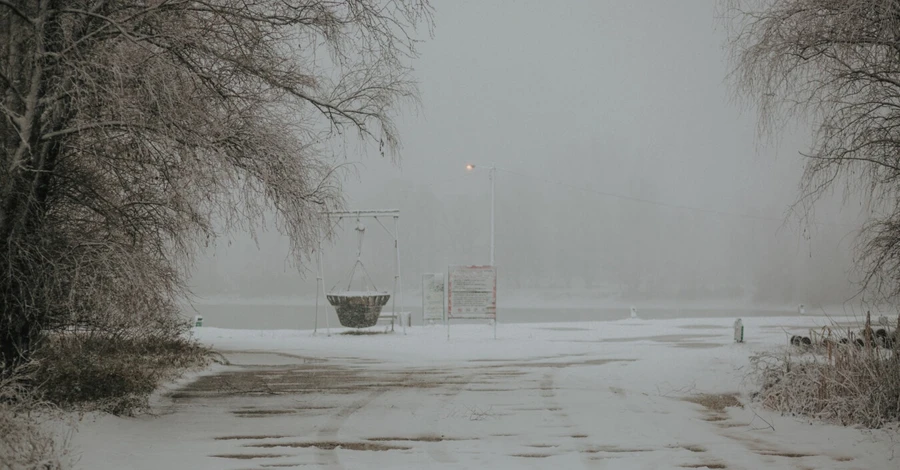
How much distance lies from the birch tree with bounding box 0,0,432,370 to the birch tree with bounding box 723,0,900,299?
12.5 feet

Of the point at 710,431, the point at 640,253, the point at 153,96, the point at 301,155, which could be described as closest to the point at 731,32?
the point at 710,431

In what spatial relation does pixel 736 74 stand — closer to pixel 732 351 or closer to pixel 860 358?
pixel 860 358

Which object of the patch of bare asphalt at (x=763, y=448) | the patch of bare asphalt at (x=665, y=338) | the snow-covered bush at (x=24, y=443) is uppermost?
the snow-covered bush at (x=24, y=443)

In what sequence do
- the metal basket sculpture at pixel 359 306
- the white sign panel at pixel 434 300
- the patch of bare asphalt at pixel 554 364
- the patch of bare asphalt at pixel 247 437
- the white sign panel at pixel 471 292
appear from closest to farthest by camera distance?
the patch of bare asphalt at pixel 247 437 → the patch of bare asphalt at pixel 554 364 → the white sign panel at pixel 471 292 → the metal basket sculpture at pixel 359 306 → the white sign panel at pixel 434 300

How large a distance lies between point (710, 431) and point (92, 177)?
6.67 meters

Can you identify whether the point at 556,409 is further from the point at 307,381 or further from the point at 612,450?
the point at 307,381

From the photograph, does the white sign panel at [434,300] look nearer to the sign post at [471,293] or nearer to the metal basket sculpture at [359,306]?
the metal basket sculpture at [359,306]

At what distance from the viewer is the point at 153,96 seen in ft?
20.7

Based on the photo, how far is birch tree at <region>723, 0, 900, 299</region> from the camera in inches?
302

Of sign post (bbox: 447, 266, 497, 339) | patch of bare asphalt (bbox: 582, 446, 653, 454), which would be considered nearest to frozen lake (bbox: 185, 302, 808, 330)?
sign post (bbox: 447, 266, 497, 339)

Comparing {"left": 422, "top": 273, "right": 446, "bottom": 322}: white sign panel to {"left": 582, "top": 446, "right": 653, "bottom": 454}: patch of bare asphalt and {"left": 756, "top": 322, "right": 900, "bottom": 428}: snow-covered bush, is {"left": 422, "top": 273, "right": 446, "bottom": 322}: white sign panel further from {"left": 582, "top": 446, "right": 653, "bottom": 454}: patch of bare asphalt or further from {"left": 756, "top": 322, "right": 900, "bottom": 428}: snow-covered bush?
{"left": 582, "top": 446, "right": 653, "bottom": 454}: patch of bare asphalt

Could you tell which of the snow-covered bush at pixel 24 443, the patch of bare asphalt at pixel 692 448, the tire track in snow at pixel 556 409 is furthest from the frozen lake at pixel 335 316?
the patch of bare asphalt at pixel 692 448

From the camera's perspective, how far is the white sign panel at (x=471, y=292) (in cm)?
2141

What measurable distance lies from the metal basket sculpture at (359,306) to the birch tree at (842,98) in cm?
1618
